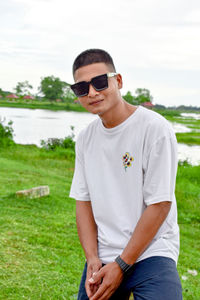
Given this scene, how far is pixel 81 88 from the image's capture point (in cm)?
A: 206

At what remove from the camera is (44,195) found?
6.08 meters

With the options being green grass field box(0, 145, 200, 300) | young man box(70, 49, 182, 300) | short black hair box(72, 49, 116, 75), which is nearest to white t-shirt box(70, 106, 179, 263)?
young man box(70, 49, 182, 300)

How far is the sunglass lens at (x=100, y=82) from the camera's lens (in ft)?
6.58

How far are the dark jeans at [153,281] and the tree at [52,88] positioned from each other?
105m

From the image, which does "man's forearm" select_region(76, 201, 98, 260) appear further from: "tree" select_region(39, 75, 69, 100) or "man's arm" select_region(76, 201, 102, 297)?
"tree" select_region(39, 75, 69, 100)

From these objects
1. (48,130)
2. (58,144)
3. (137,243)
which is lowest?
(48,130)

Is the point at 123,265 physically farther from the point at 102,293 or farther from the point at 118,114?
the point at 118,114

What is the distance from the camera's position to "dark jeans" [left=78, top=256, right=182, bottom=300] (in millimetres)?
1725

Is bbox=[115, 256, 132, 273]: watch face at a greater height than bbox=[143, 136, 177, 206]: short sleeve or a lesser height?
lesser

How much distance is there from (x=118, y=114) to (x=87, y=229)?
74cm

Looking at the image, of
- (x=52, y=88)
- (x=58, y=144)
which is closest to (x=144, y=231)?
(x=58, y=144)

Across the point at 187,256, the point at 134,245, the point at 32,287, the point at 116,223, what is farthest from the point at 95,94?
the point at 187,256

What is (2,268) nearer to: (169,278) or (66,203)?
(169,278)

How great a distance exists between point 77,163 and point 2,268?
1.57m
